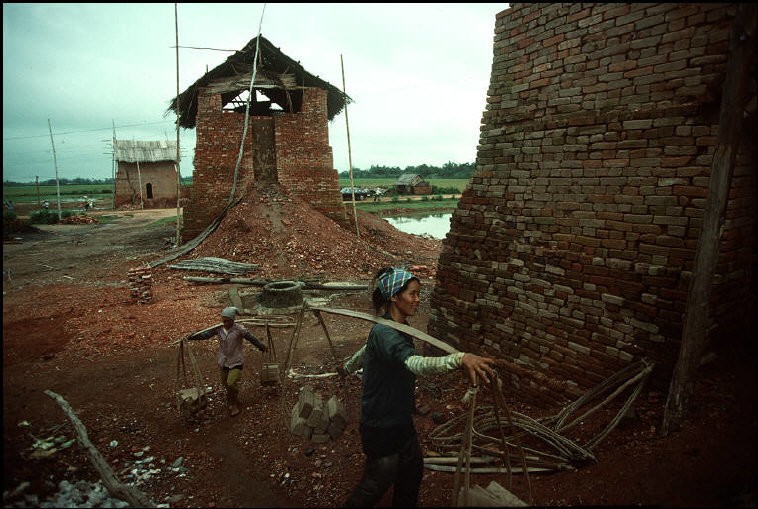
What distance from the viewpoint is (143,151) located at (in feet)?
101

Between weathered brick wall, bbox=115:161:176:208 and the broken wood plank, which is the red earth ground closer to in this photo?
the broken wood plank

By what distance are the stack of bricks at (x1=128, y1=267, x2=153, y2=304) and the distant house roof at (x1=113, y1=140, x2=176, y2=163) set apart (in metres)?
26.3

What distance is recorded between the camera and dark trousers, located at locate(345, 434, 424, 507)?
2.53 m

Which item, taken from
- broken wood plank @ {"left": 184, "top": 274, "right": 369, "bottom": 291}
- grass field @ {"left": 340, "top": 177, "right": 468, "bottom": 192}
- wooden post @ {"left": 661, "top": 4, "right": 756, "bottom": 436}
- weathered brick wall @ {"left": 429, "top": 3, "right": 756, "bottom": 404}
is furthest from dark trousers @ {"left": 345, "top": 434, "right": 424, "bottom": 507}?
grass field @ {"left": 340, "top": 177, "right": 468, "bottom": 192}

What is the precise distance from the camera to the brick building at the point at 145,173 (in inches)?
1204

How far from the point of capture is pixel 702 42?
2.99 m

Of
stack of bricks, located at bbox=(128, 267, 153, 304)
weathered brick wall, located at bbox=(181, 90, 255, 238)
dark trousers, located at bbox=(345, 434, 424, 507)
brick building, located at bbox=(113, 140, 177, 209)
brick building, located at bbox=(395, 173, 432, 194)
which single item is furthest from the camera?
brick building, located at bbox=(395, 173, 432, 194)

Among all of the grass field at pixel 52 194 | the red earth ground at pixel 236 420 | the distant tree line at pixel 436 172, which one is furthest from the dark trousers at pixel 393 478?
the distant tree line at pixel 436 172

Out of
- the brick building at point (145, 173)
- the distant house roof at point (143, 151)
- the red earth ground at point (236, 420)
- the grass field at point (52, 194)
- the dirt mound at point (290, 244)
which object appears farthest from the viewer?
the grass field at point (52, 194)

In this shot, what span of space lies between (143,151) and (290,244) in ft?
83.8

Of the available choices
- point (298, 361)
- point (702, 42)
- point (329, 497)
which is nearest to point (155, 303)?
point (298, 361)

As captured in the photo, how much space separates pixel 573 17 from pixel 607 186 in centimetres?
176

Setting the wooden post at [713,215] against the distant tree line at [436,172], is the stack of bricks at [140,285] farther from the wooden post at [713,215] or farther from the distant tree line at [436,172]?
the distant tree line at [436,172]

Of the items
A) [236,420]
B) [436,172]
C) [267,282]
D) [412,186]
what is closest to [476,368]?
[236,420]
